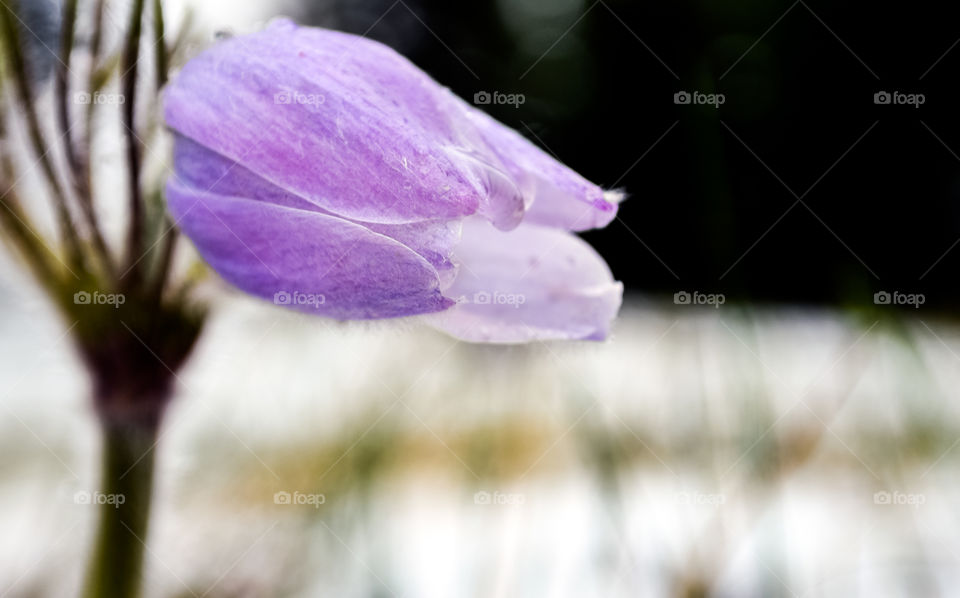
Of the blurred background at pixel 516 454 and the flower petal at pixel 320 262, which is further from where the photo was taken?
the blurred background at pixel 516 454

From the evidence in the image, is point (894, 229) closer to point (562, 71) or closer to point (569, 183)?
point (562, 71)

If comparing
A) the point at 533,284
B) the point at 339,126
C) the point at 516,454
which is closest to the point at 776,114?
the point at 516,454

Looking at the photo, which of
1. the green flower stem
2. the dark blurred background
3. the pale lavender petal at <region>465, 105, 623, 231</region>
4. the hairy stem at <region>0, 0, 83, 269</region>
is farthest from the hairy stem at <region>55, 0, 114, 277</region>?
the dark blurred background

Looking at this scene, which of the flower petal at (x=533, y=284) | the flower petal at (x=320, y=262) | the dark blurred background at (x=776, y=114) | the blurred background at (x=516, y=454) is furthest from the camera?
the dark blurred background at (x=776, y=114)

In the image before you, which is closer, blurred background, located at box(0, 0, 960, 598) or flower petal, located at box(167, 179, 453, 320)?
flower petal, located at box(167, 179, 453, 320)

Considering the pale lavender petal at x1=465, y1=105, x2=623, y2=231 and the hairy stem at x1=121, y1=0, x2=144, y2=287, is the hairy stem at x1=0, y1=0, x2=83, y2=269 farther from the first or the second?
the pale lavender petal at x1=465, y1=105, x2=623, y2=231

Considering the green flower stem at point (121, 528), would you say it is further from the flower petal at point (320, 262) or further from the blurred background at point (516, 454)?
the flower petal at point (320, 262)

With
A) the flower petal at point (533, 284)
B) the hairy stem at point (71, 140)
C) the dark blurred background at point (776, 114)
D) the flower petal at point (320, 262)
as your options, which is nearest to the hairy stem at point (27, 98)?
the hairy stem at point (71, 140)
